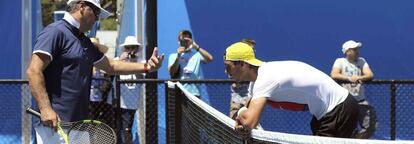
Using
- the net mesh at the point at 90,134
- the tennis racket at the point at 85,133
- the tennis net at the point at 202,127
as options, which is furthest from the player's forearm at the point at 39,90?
the tennis net at the point at 202,127

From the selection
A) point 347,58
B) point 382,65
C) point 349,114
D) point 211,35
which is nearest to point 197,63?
point 211,35

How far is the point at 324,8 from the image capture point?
34.1 feet

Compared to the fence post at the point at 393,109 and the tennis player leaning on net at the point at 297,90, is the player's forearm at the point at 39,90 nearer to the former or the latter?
the tennis player leaning on net at the point at 297,90

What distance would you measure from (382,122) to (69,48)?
5.23m

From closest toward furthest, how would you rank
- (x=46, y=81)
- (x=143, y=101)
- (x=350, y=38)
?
(x=46, y=81)
(x=143, y=101)
(x=350, y=38)

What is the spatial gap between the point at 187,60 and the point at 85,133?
4429 mm

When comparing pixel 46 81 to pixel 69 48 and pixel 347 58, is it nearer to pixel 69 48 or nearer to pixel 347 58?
pixel 69 48

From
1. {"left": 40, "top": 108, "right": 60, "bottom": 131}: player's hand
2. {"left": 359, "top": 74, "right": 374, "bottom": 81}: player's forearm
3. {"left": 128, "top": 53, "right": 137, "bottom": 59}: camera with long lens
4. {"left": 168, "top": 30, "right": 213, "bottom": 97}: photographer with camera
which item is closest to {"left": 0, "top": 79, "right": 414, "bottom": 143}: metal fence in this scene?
{"left": 359, "top": 74, "right": 374, "bottom": 81}: player's forearm

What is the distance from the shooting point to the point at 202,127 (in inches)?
209

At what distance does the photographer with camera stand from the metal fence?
1.60 ft

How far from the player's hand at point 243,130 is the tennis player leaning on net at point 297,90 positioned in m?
0.49

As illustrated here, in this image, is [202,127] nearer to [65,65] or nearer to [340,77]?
[65,65]

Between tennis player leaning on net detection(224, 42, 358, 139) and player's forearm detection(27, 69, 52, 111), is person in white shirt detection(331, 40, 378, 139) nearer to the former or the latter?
tennis player leaning on net detection(224, 42, 358, 139)

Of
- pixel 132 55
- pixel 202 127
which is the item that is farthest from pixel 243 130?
pixel 132 55
